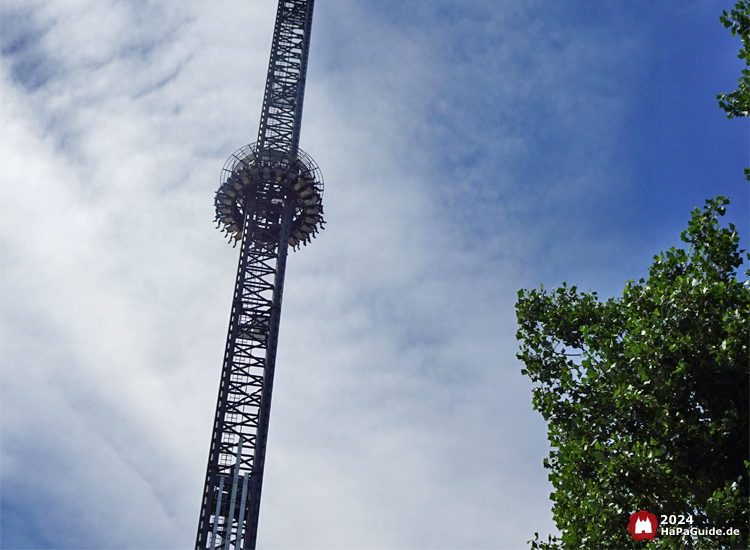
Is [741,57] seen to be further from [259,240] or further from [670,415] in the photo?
[259,240]

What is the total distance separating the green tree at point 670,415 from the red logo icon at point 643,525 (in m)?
0.20

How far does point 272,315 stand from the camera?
48.2 metres

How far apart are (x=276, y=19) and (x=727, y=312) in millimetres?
55795

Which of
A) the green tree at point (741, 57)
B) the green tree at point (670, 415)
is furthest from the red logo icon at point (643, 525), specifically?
the green tree at point (741, 57)

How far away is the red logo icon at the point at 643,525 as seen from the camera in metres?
17.9

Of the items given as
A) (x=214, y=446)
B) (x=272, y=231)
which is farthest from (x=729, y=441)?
(x=272, y=231)

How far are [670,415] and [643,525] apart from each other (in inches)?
120

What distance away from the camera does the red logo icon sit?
1791cm

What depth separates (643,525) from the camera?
18047mm

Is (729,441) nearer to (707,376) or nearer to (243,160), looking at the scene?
(707,376)

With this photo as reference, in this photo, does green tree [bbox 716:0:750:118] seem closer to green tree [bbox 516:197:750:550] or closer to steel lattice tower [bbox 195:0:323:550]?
green tree [bbox 516:197:750:550]

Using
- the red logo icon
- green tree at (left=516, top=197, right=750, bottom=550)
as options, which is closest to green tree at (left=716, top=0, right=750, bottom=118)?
green tree at (left=516, top=197, right=750, bottom=550)

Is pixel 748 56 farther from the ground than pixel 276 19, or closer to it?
closer to it

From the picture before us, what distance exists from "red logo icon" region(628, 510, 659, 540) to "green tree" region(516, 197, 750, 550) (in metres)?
0.20
